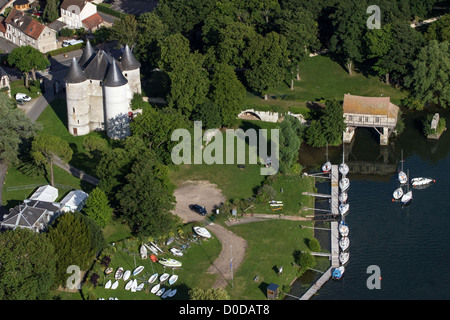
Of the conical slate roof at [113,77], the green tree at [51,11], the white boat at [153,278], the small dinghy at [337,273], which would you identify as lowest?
the small dinghy at [337,273]

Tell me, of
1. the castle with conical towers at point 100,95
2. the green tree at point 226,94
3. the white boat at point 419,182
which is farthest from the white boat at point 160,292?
the white boat at point 419,182

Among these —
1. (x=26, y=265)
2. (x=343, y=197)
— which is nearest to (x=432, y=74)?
(x=343, y=197)

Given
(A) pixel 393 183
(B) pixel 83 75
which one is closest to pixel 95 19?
(B) pixel 83 75

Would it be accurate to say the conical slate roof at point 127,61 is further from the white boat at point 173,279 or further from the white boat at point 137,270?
the white boat at point 173,279

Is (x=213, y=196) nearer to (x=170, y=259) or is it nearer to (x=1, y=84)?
(x=170, y=259)

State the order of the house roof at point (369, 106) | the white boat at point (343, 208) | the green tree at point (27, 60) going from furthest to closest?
the green tree at point (27, 60)
the house roof at point (369, 106)
the white boat at point (343, 208)

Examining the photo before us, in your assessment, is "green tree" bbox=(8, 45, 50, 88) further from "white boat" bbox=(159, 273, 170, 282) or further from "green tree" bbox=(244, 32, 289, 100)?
"white boat" bbox=(159, 273, 170, 282)
